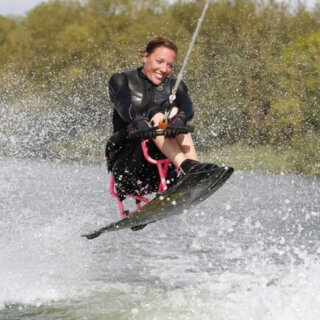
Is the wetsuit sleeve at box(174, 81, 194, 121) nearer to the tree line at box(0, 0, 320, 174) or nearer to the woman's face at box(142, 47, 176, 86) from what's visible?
the woman's face at box(142, 47, 176, 86)

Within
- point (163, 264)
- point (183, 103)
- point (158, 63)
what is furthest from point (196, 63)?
point (158, 63)

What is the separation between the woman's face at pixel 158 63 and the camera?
18.0 feet

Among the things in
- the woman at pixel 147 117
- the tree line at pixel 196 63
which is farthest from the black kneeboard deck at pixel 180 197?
the tree line at pixel 196 63

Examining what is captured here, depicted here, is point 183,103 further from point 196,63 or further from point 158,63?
point 196,63

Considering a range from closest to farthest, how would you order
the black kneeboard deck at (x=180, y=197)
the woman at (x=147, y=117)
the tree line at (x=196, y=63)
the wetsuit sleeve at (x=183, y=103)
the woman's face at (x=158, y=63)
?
the black kneeboard deck at (x=180, y=197)
the woman at (x=147, y=117)
the woman's face at (x=158, y=63)
the wetsuit sleeve at (x=183, y=103)
the tree line at (x=196, y=63)

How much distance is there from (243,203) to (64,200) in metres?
3.57

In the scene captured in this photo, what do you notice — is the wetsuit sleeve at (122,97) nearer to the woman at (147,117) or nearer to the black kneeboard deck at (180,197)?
the woman at (147,117)

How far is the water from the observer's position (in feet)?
17.6

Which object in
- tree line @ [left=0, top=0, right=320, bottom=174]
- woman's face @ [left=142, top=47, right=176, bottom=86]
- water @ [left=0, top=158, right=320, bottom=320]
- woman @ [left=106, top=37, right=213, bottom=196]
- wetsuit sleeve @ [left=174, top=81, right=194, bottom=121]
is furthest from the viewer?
tree line @ [left=0, top=0, right=320, bottom=174]

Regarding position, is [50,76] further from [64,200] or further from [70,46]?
[64,200]

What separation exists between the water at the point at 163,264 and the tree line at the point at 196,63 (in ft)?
37.1

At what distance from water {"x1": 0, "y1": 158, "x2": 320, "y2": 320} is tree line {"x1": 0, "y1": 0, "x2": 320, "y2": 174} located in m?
11.3

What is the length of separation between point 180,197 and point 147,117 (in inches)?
27.9

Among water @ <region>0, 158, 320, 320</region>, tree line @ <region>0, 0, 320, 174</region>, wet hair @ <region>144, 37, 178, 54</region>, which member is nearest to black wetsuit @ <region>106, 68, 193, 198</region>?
wet hair @ <region>144, 37, 178, 54</region>
